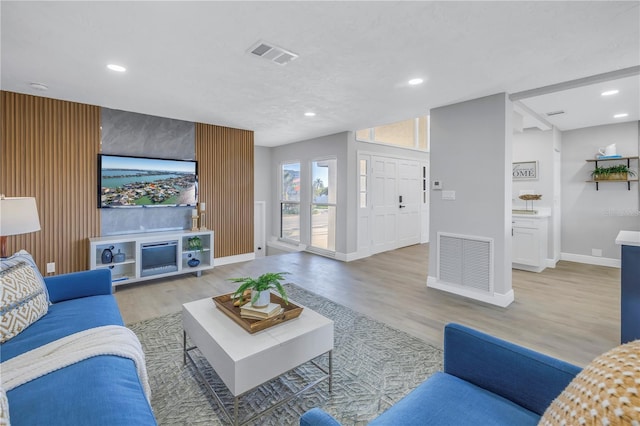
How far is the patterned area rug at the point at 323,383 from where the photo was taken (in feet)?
5.67

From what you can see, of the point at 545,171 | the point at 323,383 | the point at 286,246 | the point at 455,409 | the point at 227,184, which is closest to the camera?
the point at 455,409

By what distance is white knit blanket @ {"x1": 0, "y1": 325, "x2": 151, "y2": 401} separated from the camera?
4.21 feet

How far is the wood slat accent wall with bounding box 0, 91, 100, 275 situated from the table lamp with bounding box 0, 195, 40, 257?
1.63m

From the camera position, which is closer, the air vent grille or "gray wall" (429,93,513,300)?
"gray wall" (429,93,513,300)

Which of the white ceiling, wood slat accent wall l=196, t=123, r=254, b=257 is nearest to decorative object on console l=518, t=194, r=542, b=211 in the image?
the white ceiling

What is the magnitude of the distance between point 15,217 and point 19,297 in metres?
0.81

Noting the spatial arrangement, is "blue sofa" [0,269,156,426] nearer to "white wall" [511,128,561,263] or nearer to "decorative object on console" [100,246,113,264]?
"decorative object on console" [100,246,113,264]

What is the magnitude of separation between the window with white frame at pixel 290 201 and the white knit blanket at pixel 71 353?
5.25 m

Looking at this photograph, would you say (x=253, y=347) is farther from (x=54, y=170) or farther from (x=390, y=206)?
(x=390, y=206)

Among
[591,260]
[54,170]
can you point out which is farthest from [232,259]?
[591,260]

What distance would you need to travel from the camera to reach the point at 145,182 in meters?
4.34

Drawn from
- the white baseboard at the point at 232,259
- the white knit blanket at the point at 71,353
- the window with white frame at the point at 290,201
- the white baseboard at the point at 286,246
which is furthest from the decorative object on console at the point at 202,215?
the white knit blanket at the point at 71,353

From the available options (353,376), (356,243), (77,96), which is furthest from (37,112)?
(356,243)

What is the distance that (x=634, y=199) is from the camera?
4.78 m
